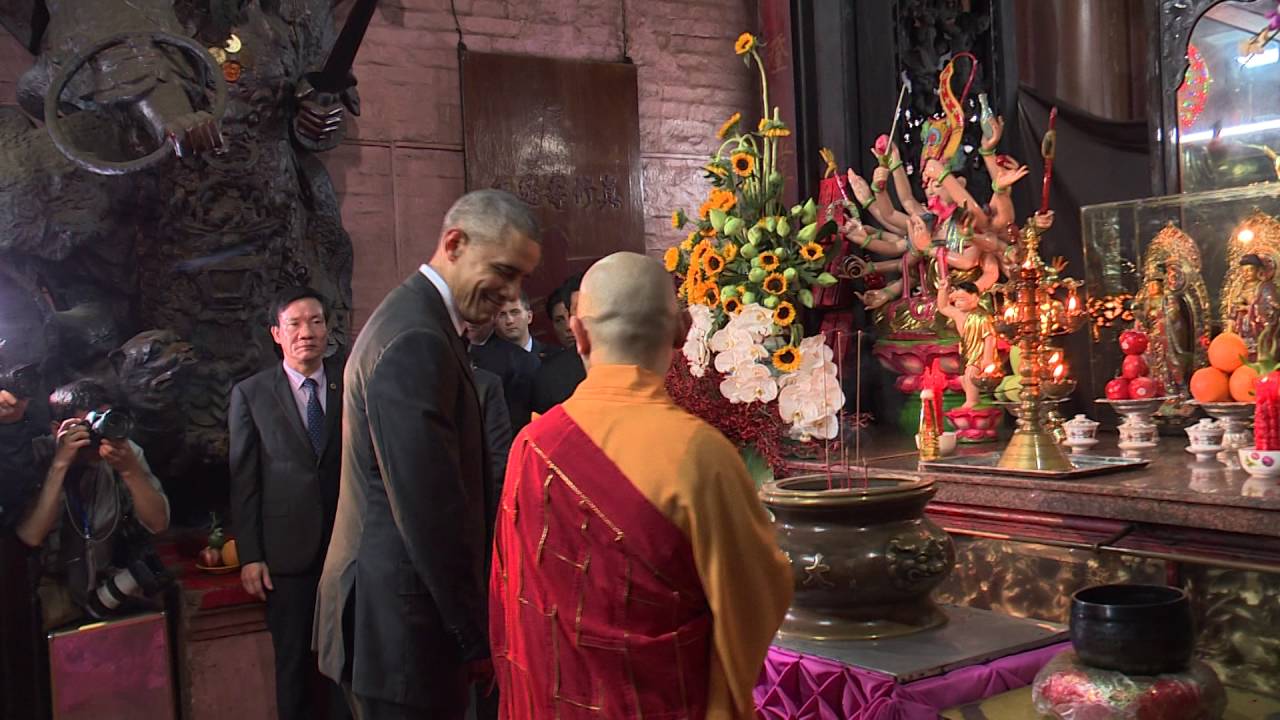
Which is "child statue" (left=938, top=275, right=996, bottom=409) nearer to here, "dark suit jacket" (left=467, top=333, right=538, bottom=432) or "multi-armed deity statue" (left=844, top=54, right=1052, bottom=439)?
"multi-armed deity statue" (left=844, top=54, right=1052, bottom=439)

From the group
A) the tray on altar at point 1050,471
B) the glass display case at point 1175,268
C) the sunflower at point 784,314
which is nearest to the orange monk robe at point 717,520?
the tray on altar at point 1050,471

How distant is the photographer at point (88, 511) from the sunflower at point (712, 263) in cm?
169

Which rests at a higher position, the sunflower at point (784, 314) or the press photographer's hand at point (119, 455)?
the sunflower at point (784, 314)

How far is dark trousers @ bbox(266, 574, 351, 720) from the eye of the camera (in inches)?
126

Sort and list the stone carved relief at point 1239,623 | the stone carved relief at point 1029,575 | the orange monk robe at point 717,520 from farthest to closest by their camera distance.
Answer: the stone carved relief at point 1029,575 → the stone carved relief at point 1239,623 → the orange monk robe at point 717,520

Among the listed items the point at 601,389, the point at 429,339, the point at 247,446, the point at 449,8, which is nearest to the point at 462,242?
the point at 429,339

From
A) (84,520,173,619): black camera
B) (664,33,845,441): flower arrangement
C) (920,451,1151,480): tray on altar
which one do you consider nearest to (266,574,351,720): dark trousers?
(84,520,173,619): black camera

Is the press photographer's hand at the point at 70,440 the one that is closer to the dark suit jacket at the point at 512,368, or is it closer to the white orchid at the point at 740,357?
the dark suit jacket at the point at 512,368

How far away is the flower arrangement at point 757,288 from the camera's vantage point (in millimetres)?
2889

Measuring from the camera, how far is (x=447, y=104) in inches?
191

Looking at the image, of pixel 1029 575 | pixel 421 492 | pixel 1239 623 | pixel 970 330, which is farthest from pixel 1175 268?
pixel 421 492

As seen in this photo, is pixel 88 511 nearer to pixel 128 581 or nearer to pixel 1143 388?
pixel 128 581

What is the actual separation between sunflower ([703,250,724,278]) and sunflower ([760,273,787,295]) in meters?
0.14

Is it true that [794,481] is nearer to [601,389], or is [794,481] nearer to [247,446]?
[601,389]
